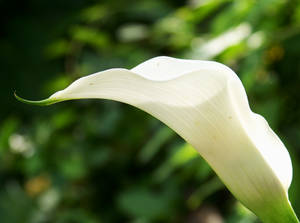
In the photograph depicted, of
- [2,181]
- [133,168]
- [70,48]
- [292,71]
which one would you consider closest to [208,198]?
[133,168]

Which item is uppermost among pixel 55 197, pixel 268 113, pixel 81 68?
pixel 268 113

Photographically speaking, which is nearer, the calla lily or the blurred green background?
the calla lily

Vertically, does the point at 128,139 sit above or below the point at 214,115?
below

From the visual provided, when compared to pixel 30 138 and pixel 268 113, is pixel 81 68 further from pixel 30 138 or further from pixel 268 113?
pixel 268 113

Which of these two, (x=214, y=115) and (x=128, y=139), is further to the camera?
(x=128, y=139)

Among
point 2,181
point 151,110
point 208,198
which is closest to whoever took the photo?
point 151,110

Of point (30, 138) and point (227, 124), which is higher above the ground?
point (227, 124)

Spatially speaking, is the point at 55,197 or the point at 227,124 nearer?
the point at 227,124

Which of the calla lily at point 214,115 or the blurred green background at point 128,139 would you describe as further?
the blurred green background at point 128,139
